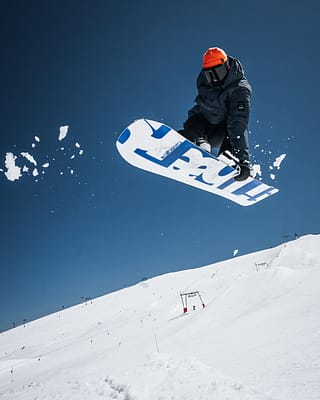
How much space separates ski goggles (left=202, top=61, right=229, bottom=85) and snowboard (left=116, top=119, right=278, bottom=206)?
1.27m

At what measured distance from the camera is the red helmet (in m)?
5.02

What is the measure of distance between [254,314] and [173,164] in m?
4.01

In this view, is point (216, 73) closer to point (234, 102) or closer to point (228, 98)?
point (228, 98)

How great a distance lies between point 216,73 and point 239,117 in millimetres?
961

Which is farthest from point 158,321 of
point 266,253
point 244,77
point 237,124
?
point 266,253

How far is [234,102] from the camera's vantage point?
5.14 m

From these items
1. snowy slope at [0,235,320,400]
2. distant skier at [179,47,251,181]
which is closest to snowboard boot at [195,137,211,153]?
distant skier at [179,47,251,181]

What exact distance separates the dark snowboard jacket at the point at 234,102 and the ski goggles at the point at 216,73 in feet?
0.31

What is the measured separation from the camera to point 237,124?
5.12 m

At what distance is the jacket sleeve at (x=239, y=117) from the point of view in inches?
201

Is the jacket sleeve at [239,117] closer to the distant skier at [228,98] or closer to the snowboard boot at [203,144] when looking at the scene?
the distant skier at [228,98]

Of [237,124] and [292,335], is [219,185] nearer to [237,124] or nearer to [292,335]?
[237,124]

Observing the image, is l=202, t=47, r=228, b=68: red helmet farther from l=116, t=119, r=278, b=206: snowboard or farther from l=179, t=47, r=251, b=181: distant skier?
l=116, t=119, r=278, b=206: snowboard

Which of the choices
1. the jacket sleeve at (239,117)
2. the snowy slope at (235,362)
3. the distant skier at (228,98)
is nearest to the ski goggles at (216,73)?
the distant skier at (228,98)
